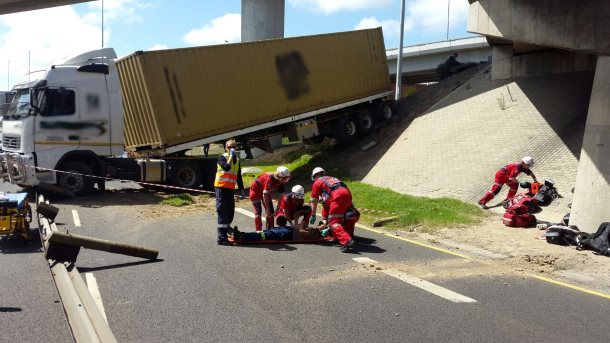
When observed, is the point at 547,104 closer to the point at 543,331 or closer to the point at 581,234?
the point at 581,234

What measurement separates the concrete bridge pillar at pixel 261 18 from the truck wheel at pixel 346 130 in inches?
297

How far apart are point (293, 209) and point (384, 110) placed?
40.4 ft

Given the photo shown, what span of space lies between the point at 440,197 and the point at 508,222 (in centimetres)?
270

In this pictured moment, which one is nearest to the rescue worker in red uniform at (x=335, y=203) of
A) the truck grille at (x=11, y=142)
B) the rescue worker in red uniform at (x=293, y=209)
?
the rescue worker in red uniform at (x=293, y=209)

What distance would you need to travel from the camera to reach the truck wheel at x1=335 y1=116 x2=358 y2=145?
63.3 feet

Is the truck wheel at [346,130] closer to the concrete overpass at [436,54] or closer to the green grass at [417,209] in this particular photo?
the green grass at [417,209]

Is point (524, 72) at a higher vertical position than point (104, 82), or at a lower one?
higher

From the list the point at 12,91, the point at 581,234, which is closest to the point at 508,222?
the point at 581,234

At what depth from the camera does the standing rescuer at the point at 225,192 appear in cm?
835

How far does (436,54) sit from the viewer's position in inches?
1470

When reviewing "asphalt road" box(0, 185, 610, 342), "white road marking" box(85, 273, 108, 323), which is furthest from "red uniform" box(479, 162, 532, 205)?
"white road marking" box(85, 273, 108, 323)

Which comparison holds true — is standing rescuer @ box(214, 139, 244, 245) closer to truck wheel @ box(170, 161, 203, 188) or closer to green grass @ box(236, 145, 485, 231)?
green grass @ box(236, 145, 485, 231)

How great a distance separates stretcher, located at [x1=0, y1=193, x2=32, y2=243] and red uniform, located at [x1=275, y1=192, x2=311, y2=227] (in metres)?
3.96

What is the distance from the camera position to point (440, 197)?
43.0 ft
